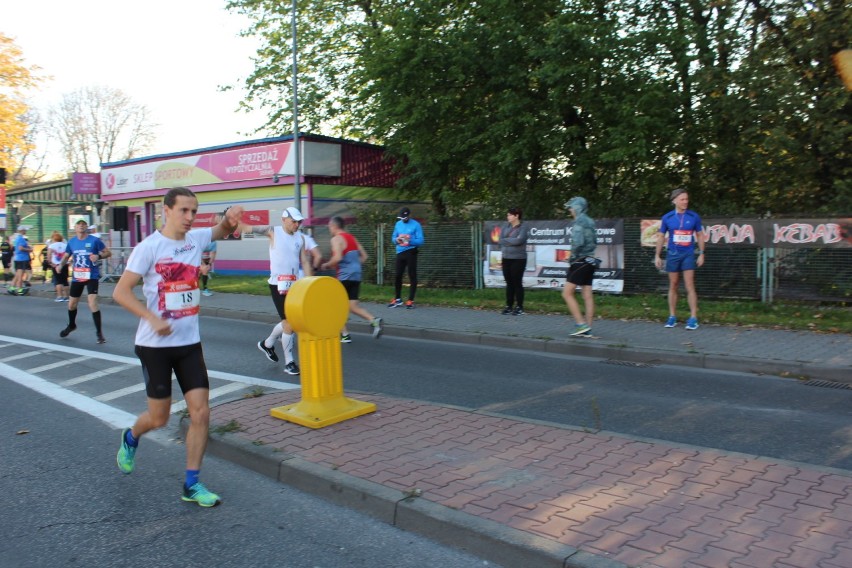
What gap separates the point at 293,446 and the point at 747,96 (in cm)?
1365

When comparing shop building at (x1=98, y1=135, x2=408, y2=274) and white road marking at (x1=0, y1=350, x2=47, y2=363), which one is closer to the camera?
white road marking at (x1=0, y1=350, x2=47, y2=363)

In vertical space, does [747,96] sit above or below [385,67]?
below

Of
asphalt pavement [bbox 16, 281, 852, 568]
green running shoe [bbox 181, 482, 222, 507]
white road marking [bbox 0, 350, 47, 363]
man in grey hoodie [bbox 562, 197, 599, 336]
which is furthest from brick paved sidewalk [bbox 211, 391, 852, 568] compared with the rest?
white road marking [bbox 0, 350, 47, 363]

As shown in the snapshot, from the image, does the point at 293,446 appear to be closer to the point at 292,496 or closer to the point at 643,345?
the point at 292,496

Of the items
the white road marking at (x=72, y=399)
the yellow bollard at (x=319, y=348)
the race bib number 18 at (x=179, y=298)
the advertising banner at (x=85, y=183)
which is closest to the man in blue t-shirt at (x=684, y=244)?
the yellow bollard at (x=319, y=348)

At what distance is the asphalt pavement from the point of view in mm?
3279

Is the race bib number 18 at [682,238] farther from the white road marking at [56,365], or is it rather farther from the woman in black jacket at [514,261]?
the white road marking at [56,365]

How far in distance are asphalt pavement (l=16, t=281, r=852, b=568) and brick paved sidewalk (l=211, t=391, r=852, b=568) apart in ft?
0.03

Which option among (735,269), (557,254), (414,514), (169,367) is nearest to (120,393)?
(169,367)

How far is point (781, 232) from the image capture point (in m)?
11.6

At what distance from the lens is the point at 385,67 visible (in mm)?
18250

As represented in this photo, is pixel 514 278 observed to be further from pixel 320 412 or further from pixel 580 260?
pixel 320 412

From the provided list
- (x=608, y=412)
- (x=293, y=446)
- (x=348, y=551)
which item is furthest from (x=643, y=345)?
(x=348, y=551)

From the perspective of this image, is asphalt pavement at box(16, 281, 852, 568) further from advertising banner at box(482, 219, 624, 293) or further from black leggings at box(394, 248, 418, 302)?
advertising banner at box(482, 219, 624, 293)
